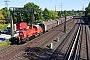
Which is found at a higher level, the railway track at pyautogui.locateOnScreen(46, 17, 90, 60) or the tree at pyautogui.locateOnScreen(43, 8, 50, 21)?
the tree at pyautogui.locateOnScreen(43, 8, 50, 21)

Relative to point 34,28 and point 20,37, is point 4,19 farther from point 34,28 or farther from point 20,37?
point 20,37

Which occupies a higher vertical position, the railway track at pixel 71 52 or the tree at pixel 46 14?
the tree at pixel 46 14

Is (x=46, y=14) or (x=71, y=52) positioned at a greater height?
(x=46, y=14)

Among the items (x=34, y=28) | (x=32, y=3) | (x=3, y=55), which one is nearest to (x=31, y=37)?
(x=34, y=28)

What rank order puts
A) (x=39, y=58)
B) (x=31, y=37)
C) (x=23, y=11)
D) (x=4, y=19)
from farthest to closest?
(x=4, y=19)
(x=23, y=11)
(x=31, y=37)
(x=39, y=58)

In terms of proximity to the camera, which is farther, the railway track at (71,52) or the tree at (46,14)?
the tree at (46,14)

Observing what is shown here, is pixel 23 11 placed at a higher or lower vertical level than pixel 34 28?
higher

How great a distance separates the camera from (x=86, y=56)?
90.6 feet

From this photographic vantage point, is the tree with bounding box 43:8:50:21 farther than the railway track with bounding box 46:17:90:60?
Yes

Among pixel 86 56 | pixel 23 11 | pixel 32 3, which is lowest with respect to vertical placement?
pixel 86 56

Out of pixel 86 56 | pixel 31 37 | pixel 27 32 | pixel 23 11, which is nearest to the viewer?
pixel 86 56

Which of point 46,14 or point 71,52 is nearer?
point 71,52

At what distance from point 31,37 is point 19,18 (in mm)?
32596

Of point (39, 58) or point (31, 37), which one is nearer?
point (39, 58)
